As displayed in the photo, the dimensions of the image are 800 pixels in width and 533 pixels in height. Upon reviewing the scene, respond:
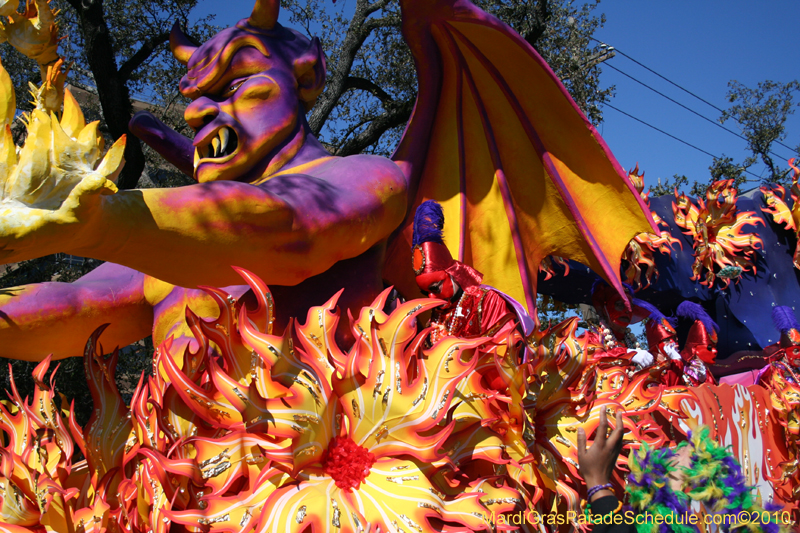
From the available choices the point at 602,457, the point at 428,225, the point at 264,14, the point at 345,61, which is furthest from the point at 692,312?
the point at 264,14

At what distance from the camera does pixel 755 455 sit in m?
3.27

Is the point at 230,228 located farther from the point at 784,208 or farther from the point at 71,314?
the point at 784,208

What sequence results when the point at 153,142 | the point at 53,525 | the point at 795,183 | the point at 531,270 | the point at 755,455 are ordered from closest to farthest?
the point at 53,525 < the point at 153,142 < the point at 531,270 < the point at 755,455 < the point at 795,183

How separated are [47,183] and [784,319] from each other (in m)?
7.43

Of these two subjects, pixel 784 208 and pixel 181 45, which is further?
pixel 784 208

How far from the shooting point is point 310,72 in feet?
7.07

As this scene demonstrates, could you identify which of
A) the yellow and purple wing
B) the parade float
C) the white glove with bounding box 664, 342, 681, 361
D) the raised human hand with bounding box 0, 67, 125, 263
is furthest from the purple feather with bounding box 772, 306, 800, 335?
the raised human hand with bounding box 0, 67, 125, 263

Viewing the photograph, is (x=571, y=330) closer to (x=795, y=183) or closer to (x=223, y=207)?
(x=223, y=207)

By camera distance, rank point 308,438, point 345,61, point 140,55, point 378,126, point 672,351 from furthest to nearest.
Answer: point 378,126, point 345,61, point 140,55, point 672,351, point 308,438

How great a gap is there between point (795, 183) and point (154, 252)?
8243 mm

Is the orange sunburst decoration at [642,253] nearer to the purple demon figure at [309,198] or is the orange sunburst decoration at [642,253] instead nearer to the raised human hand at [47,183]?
the purple demon figure at [309,198]

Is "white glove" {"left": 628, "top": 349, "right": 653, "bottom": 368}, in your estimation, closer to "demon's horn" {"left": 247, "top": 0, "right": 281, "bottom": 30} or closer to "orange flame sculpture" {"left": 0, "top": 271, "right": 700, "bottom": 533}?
"orange flame sculpture" {"left": 0, "top": 271, "right": 700, "bottom": 533}

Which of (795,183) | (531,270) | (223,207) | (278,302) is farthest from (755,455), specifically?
(795,183)

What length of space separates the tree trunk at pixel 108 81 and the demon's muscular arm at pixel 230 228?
4.69 metres
